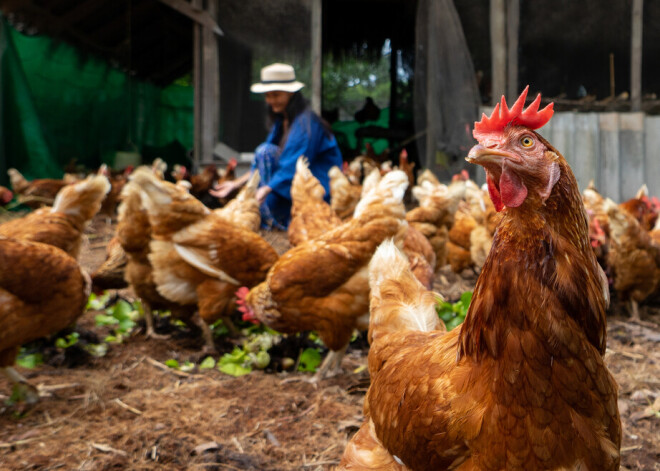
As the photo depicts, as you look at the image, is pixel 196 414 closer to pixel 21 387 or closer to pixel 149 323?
pixel 21 387

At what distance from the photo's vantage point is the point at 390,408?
1644 mm

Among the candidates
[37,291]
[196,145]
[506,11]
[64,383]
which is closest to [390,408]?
[37,291]

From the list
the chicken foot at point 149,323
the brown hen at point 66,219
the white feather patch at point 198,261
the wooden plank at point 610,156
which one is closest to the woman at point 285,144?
the brown hen at point 66,219

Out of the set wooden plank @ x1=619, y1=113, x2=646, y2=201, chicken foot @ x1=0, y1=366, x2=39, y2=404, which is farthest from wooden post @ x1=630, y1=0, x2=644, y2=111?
chicken foot @ x1=0, y1=366, x2=39, y2=404

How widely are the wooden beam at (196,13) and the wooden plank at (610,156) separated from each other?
6146 millimetres

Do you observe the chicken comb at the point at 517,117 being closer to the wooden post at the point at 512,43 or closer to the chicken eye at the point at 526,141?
the chicken eye at the point at 526,141

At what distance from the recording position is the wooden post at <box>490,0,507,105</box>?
7.52m

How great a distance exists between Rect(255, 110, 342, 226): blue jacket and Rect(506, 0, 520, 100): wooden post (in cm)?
275

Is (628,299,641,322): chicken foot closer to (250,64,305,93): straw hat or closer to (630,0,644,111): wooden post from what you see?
(630,0,644,111): wooden post

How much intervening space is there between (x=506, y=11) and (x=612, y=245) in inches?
181

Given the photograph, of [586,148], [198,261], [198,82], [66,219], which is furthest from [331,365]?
[198,82]

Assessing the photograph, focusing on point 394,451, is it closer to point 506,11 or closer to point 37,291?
point 37,291

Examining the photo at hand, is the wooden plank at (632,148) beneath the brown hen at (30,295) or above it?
above

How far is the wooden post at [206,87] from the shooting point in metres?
8.98
